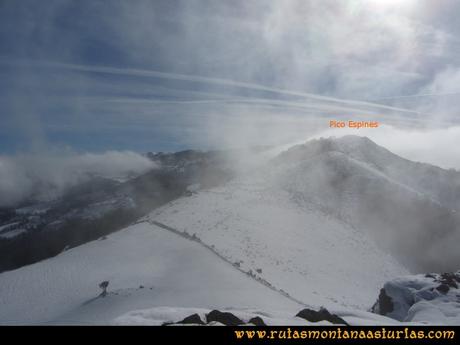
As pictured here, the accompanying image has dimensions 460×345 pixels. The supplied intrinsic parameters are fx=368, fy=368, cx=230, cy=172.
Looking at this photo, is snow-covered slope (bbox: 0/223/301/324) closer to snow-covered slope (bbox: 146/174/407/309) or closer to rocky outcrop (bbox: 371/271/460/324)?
snow-covered slope (bbox: 146/174/407/309)

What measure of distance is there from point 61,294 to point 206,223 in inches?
982

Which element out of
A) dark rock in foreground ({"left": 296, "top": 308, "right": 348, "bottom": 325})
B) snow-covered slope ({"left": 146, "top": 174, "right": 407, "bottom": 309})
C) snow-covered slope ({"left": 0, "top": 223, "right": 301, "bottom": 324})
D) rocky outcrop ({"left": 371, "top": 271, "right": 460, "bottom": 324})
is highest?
dark rock in foreground ({"left": 296, "top": 308, "right": 348, "bottom": 325})

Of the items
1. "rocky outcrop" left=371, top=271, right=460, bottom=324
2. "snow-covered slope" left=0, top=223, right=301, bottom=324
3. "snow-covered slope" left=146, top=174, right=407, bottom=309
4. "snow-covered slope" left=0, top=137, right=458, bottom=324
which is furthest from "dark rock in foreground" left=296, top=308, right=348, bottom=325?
"snow-covered slope" left=146, top=174, right=407, bottom=309

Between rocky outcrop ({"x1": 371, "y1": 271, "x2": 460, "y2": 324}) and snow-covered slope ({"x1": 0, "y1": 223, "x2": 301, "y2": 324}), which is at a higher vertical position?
rocky outcrop ({"x1": 371, "y1": 271, "x2": 460, "y2": 324})

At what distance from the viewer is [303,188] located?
7312 cm

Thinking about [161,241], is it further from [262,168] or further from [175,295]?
[262,168]

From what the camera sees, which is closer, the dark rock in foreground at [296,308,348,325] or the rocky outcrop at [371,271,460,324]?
the dark rock in foreground at [296,308,348,325]

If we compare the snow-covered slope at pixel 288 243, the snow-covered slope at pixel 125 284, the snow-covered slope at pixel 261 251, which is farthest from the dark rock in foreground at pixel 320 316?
the snow-covered slope at pixel 288 243

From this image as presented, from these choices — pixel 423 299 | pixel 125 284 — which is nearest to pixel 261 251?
pixel 125 284

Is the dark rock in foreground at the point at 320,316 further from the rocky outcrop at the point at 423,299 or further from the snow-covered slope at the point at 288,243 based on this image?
the snow-covered slope at the point at 288,243

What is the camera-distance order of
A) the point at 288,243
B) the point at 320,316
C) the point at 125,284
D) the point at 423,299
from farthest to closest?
the point at 288,243 → the point at 125,284 → the point at 423,299 → the point at 320,316

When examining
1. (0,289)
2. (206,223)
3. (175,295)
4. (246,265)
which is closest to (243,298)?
(175,295)

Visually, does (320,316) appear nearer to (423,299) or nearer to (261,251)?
(423,299)
